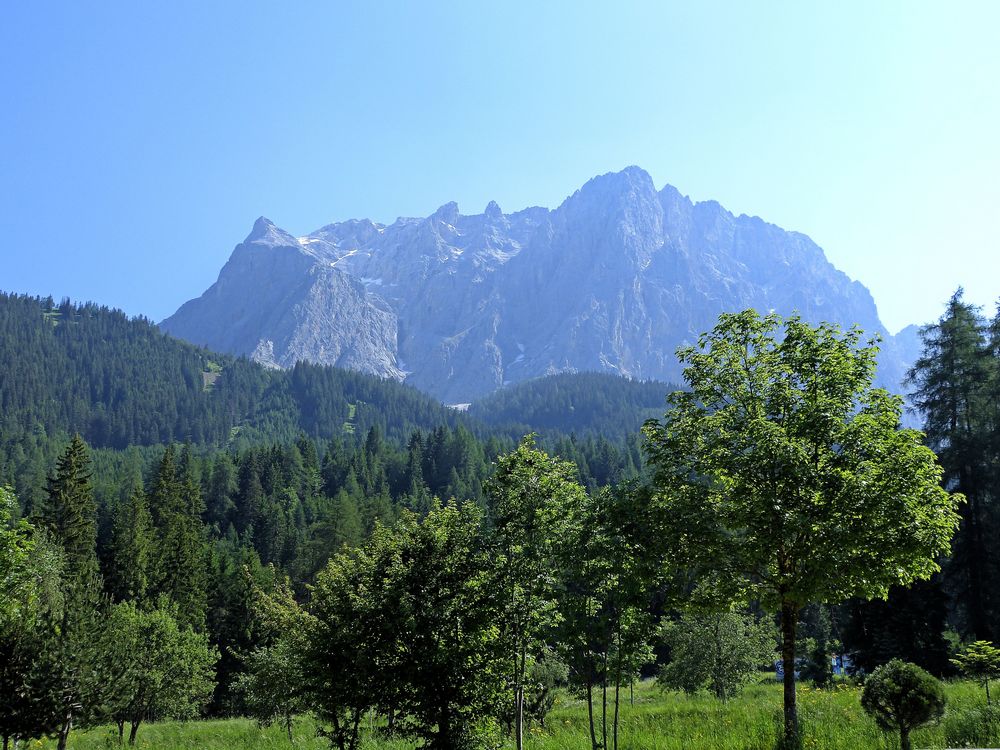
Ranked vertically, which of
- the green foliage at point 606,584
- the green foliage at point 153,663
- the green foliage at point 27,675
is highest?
the green foliage at point 606,584

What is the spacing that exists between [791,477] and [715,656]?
2705cm

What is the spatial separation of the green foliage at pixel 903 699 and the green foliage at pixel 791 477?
5.61 feet

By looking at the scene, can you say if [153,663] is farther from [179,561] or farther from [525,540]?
[525,540]

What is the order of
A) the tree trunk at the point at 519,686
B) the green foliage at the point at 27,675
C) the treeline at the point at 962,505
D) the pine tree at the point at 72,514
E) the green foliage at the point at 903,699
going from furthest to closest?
1. the pine tree at the point at 72,514
2. the treeline at the point at 962,505
3. the green foliage at the point at 27,675
4. the tree trunk at the point at 519,686
5. the green foliage at the point at 903,699

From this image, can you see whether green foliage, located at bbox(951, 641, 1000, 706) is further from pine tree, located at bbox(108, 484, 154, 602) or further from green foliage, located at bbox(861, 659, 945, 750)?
pine tree, located at bbox(108, 484, 154, 602)

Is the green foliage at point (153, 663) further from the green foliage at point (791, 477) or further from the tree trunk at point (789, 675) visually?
the tree trunk at point (789, 675)

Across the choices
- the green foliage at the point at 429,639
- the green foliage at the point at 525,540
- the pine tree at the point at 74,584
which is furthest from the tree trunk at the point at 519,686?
the pine tree at the point at 74,584

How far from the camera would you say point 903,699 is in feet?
48.0

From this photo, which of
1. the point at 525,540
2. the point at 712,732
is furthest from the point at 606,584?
the point at 712,732

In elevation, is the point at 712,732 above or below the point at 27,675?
below

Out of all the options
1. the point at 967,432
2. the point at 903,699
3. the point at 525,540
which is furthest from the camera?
the point at 967,432

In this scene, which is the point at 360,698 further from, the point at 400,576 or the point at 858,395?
the point at 858,395

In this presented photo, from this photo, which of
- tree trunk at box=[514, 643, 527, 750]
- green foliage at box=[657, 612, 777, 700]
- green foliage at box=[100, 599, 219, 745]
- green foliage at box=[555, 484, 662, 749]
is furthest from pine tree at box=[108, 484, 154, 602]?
tree trunk at box=[514, 643, 527, 750]

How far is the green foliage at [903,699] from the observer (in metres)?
14.5
